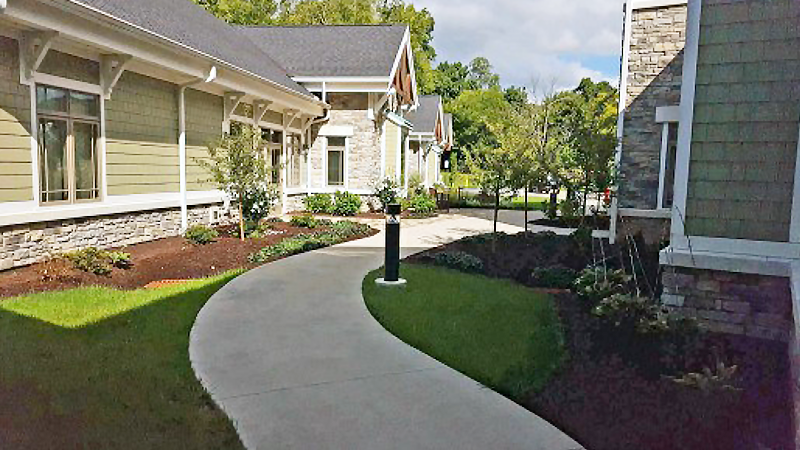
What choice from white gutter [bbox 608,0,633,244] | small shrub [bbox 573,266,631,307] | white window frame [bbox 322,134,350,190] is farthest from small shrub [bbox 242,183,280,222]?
white gutter [bbox 608,0,633,244]

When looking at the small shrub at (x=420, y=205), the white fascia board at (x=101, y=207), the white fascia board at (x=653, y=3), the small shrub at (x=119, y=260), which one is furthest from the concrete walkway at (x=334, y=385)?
the small shrub at (x=420, y=205)

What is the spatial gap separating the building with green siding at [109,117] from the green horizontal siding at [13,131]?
1 cm

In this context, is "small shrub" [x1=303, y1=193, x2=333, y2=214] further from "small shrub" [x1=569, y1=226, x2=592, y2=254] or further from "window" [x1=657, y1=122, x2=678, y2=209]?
"window" [x1=657, y1=122, x2=678, y2=209]

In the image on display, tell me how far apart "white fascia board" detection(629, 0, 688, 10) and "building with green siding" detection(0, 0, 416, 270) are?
8.18 m

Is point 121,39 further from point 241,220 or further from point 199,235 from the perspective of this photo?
point 241,220

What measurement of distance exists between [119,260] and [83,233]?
2.71 feet

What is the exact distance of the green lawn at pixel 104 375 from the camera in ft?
10.6

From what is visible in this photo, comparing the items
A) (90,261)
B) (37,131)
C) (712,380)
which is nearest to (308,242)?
(90,261)

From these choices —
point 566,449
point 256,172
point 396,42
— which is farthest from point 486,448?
point 396,42

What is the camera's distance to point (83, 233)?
8.41m

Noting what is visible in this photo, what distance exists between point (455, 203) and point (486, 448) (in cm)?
2160

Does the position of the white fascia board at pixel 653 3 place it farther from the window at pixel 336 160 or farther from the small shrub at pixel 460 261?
the window at pixel 336 160

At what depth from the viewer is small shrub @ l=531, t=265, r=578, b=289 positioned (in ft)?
25.6

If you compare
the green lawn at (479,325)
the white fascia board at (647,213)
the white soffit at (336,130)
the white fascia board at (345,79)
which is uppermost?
the white fascia board at (345,79)
